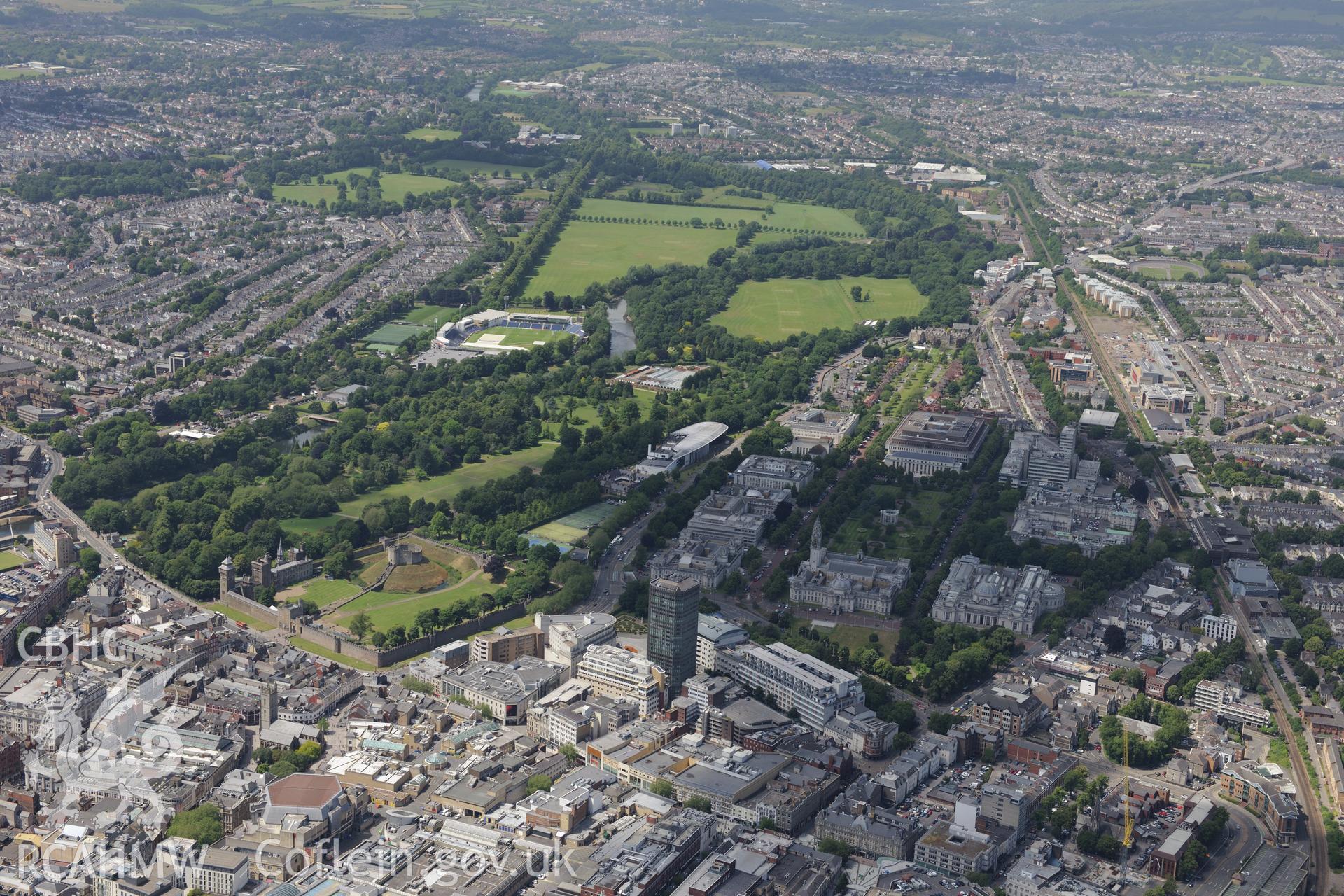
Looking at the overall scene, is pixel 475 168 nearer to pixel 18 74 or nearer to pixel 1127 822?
pixel 18 74

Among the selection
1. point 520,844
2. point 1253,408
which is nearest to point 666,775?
point 520,844

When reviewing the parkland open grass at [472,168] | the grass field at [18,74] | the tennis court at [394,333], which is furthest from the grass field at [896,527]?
the grass field at [18,74]

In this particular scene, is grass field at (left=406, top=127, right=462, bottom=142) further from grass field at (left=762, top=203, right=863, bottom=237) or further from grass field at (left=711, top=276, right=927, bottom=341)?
grass field at (left=711, top=276, right=927, bottom=341)

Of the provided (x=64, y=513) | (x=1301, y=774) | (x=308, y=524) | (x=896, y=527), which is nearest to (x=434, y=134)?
(x=64, y=513)

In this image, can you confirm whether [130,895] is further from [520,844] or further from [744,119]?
[744,119]

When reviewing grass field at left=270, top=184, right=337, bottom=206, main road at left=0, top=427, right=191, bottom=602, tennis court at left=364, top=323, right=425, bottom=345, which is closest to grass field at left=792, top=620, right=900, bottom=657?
main road at left=0, top=427, right=191, bottom=602

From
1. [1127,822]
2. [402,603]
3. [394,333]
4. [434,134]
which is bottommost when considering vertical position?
[434,134]

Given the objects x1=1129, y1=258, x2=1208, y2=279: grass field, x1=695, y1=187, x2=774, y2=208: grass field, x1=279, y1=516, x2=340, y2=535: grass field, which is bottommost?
x1=695, y1=187, x2=774, y2=208: grass field
